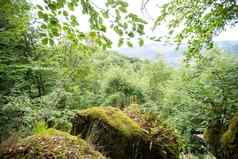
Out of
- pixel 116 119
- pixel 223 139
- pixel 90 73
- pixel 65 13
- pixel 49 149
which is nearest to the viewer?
pixel 65 13

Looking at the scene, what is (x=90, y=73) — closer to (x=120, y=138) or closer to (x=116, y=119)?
(x=116, y=119)

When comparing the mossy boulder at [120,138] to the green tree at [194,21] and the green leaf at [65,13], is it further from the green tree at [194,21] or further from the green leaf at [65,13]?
the green leaf at [65,13]

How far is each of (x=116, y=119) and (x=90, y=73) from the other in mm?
1441

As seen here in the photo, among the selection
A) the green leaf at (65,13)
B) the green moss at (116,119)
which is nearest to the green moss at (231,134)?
the green moss at (116,119)

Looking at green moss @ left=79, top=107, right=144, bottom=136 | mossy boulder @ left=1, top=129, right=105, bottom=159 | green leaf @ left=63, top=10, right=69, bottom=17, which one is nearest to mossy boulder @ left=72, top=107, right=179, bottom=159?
green moss @ left=79, top=107, right=144, bottom=136

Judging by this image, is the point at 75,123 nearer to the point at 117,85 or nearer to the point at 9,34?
the point at 9,34

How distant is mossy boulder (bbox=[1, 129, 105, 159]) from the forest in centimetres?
1

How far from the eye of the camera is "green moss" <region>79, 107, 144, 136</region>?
467 cm

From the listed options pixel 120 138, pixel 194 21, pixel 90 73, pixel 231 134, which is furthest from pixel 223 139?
pixel 90 73

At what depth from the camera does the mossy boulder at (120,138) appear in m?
4.52

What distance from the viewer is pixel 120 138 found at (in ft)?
15.0

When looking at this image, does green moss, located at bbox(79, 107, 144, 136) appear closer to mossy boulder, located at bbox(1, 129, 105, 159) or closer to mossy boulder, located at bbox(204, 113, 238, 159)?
mossy boulder, located at bbox(1, 129, 105, 159)

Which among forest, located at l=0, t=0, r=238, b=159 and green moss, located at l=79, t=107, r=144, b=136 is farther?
green moss, located at l=79, t=107, r=144, b=136

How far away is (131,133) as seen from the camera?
4656 mm
